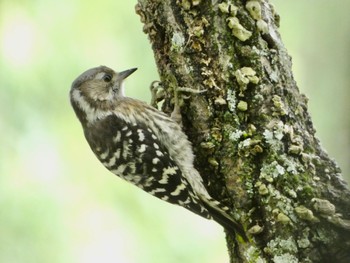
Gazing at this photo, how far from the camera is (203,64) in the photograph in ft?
11.7

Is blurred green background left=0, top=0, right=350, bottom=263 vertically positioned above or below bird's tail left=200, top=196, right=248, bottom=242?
above

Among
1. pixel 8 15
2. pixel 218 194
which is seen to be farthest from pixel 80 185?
pixel 218 194

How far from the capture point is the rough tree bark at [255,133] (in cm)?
315

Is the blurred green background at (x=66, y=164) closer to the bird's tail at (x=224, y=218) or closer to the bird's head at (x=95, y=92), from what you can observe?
the bird's head at (x=95, y=92)

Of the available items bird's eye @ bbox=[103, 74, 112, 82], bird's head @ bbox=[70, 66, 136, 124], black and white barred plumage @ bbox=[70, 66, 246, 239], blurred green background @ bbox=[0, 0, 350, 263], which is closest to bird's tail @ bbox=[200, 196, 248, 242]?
black and white barred plumage @ bbox=[70, 66, 246, 239]

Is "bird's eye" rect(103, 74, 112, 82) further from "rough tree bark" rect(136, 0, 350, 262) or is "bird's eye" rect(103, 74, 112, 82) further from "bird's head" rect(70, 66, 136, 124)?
"rough tree bark" rect(136, 0, 350, 262)

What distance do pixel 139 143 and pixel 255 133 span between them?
1.02 m

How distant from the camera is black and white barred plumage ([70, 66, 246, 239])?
3.79 meters

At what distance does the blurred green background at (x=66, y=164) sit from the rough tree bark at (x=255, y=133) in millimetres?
2143

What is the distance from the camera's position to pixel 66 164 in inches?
225

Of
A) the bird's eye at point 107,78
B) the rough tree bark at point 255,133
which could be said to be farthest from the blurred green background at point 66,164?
the rough tree bark at point 255,133

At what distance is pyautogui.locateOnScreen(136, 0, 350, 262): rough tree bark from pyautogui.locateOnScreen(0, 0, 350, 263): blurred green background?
214cm

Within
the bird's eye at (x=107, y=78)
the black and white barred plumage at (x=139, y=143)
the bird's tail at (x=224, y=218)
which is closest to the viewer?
the bird's tail at (x=224, y=218)

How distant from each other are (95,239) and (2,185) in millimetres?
1034
